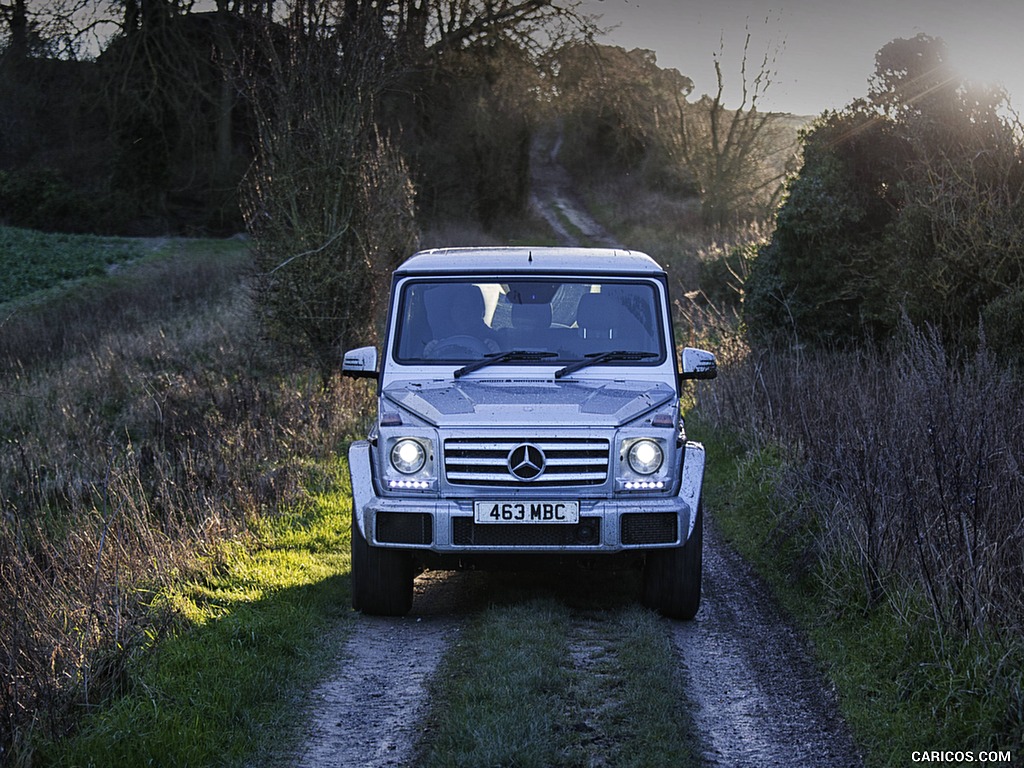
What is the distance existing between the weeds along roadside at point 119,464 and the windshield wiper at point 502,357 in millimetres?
2157

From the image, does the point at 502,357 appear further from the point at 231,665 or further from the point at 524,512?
the point at 231,665

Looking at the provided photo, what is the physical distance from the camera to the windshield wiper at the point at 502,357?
7250 mm

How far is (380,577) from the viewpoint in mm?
6953

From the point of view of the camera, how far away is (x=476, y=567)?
6.89 meters

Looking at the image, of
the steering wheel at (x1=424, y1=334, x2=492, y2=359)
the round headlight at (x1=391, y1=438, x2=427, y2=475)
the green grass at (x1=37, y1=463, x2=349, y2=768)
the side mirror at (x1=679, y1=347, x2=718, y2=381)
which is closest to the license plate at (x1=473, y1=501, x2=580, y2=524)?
the round headlight at (x1=391, y1=438, x2=427, y2=475)

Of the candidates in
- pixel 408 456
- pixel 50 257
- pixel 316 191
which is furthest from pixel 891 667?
pixel 50 257

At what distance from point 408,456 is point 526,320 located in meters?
1.39

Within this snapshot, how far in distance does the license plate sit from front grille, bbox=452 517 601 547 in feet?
0.10

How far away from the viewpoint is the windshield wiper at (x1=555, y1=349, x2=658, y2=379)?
7.18 meters

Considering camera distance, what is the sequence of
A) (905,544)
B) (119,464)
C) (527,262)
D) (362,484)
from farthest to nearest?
(119,464)
(527,262)
(362,484)
(905,544)

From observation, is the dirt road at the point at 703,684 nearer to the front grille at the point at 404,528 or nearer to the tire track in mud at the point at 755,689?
the tire track in mud at the point at 755,689

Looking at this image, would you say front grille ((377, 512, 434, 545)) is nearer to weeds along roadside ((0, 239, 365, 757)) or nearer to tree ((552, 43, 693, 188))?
weeds along roadside ((0, 239, 365, 757))

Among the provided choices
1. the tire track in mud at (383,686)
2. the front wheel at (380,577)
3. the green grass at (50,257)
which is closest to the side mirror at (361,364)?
the front wheel at (380,577)

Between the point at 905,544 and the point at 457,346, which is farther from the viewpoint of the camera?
the point at 457,346
